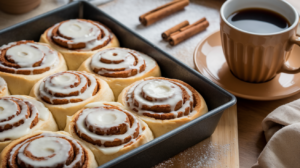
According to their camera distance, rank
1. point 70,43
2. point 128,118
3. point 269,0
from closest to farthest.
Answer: point 128,118 → point 269,0 → point 70,43

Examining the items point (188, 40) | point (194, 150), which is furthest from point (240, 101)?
point (188, 40)

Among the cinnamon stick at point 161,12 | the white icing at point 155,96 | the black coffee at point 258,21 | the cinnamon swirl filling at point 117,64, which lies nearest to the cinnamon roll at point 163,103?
the white icing at point 155,96

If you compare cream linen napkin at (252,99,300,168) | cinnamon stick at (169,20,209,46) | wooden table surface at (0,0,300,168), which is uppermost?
cinnamon stick at (169,20,209,46)

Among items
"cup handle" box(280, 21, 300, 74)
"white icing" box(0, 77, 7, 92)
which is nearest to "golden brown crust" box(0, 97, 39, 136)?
"white icing" box(0, 77, 7, 92)

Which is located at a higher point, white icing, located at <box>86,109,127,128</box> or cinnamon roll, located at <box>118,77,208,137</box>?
white icing, located at <box>86,109,127,128</box>

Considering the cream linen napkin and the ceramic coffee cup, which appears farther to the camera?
the ceramic coffee cup

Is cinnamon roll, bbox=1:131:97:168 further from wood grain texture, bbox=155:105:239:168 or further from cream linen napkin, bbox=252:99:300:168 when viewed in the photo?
cream linen napkin, bbox=252:99:300:168

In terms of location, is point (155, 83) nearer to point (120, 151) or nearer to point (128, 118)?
point (128, 118)
